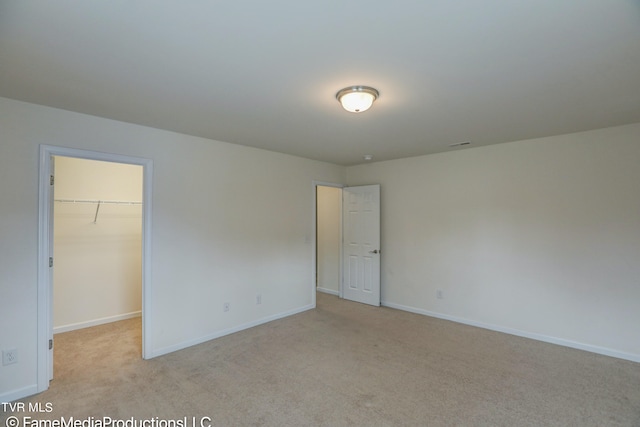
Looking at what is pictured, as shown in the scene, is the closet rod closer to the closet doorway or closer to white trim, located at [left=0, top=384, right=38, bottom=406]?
white trim, located at [left=0, top=384, right=38, bottom=406]

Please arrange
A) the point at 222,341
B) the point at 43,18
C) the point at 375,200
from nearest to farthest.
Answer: the point at 43,18 → the point at 222,341 → the point at 375,200

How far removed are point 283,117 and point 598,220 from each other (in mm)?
3508

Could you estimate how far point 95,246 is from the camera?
13.7 ft

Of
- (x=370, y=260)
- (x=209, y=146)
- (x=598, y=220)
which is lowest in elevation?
(x=370, y=260)

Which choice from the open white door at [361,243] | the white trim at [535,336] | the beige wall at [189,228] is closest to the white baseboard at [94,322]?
the beige wall at [189,228]

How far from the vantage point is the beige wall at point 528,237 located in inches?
128

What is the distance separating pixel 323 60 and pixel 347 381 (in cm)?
255

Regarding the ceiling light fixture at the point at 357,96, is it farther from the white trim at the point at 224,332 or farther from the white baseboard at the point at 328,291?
the white baseboard at the point at 328,291

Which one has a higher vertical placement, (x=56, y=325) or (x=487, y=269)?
(x=487, y=269)

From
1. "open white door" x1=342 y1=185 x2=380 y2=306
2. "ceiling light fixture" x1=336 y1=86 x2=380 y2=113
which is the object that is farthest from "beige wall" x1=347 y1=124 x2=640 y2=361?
"ceiling light fixture" x1=336 y1=86 x2=380 y2=113

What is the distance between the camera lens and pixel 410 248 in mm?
4840

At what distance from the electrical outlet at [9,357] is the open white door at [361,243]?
13.8ft

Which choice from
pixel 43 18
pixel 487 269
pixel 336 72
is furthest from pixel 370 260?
pixel 43 18

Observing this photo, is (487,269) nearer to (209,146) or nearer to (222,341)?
(222,341)
